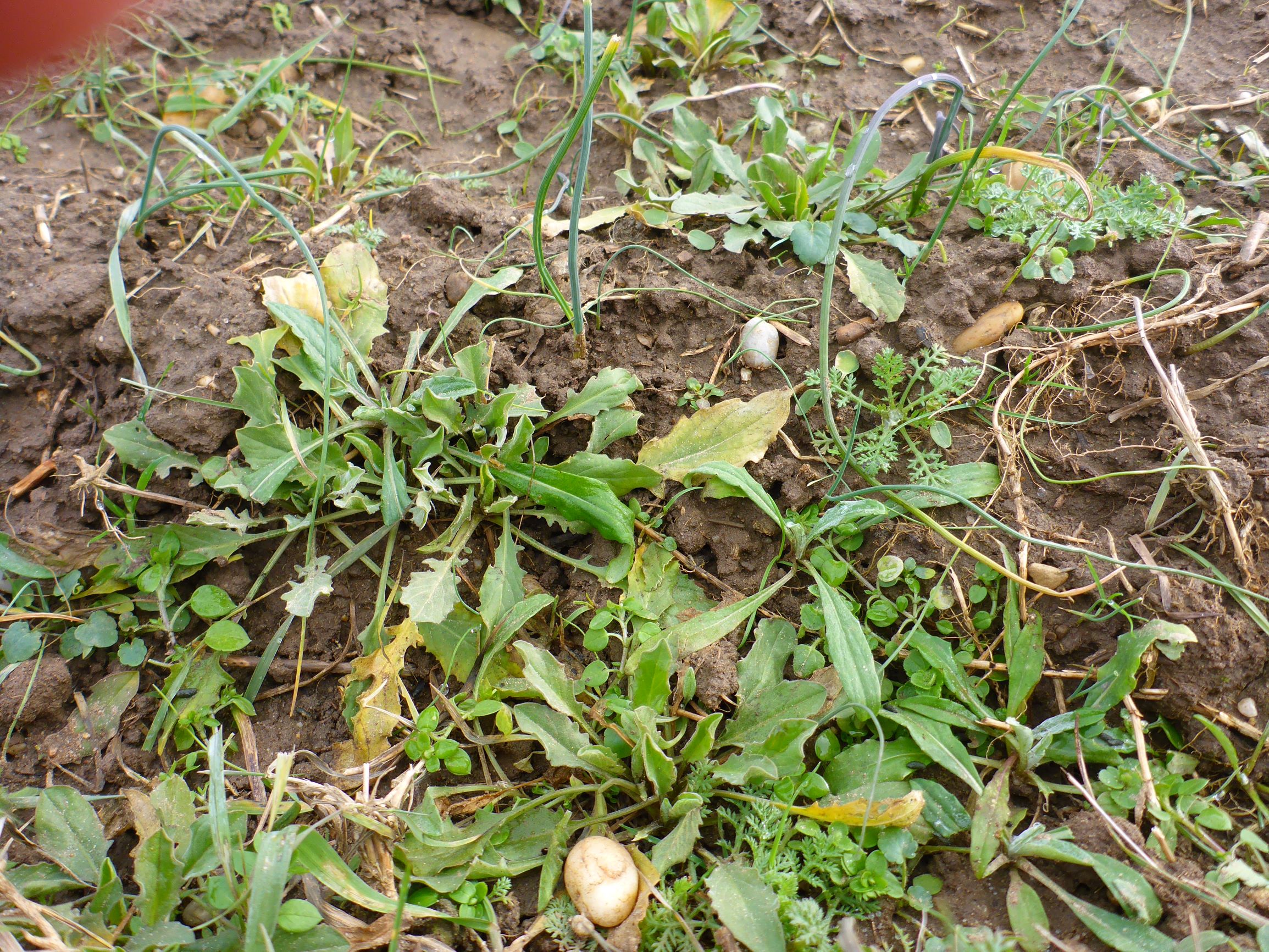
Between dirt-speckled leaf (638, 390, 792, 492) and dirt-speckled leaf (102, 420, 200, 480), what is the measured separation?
3.61 feet

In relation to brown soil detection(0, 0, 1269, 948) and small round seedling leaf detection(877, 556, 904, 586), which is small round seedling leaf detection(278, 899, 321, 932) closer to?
brown soil detection(0, 0, 1269, 948)

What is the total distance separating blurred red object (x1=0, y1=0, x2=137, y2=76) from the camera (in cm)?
67

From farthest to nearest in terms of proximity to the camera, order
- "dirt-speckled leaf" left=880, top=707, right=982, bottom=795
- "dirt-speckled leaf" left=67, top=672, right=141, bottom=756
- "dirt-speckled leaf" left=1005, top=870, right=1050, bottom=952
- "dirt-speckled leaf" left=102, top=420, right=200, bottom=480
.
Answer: "dirt-speckled leaf" left=102, top=420, right=200, bottom=480 → "dirt-speckled leaf" left=67, top=672, right=141, bottom=756 → "dirt-speckled leaf" left=880, top=707, right=982, bottom=795 → "dirt-speckled leaf" left=1005, top=870, right=1050, bottom=952

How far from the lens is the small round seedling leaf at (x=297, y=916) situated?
1.29 metres

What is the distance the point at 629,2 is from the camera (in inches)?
111

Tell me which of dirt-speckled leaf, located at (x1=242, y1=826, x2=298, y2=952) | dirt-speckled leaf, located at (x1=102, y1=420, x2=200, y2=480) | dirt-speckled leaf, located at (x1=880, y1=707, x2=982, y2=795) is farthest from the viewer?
dirt-speckled leaf, located at (x1=102, y1=420, x2=200, y2=480)

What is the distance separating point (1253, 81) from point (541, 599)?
275cm

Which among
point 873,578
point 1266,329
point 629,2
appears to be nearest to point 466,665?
point 873,578

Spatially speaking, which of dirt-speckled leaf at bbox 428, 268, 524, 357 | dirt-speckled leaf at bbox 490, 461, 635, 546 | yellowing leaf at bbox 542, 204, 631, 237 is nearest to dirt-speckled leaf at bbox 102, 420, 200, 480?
dirt-speckled leaf at bbox 428, 268, 524, 357

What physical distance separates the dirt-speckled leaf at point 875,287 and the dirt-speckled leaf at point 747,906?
132 centimetres

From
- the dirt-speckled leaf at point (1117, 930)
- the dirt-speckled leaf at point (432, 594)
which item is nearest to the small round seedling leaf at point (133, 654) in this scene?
the dirt-speckled leaf at point (432, 594)

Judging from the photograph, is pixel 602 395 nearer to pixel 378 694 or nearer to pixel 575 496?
pixel 575 496

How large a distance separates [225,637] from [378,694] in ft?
1.26

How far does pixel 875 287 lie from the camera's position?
1935mm
